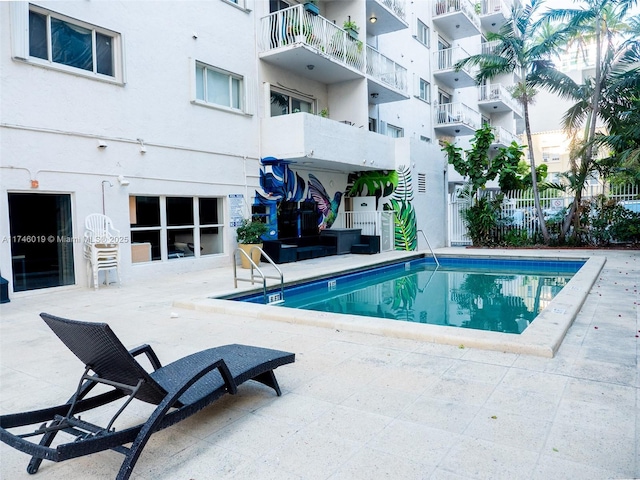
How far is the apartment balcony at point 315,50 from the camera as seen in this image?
1277 cm

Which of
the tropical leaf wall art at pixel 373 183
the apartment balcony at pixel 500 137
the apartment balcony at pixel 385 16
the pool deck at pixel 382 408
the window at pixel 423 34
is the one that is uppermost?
the window at pixel 423 34

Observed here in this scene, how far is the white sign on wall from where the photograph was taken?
12.3 metres

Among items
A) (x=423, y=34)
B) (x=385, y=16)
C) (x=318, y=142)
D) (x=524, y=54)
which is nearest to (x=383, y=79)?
(x=385, y=16)

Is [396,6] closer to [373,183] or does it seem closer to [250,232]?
[373,183]

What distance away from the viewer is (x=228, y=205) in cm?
1226

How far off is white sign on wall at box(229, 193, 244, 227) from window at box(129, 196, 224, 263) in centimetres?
26

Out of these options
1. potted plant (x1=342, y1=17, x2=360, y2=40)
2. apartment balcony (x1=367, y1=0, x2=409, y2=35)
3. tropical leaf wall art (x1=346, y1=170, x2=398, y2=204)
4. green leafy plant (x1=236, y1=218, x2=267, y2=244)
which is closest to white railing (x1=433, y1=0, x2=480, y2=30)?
apartment balcony (x1=367, y1=0, x2=409, y2=35)

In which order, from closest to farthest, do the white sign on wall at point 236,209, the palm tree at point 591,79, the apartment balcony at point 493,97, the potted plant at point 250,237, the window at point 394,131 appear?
the potted plant at point 250,237
the white sign on wall at point 236,209
the palm tree at point 591,79
the window at point 394,131
the apartment balcony at point 493,97

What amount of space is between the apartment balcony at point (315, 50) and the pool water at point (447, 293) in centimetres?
622

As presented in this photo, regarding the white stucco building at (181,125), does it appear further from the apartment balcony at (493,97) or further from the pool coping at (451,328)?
the apartment balcony at (493,97)

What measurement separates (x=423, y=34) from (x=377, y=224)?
36.6ft

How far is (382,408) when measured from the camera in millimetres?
3266

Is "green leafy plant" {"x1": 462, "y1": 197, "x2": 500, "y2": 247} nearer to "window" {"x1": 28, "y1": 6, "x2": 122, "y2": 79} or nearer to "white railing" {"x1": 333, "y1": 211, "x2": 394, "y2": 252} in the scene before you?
"white railing" {"x1": 333, "y1": 211, "x2": 394, "y2": 252}

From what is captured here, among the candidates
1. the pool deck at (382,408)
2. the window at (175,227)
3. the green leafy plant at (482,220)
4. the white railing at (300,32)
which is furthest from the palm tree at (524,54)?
the pool deck at (382,408)
